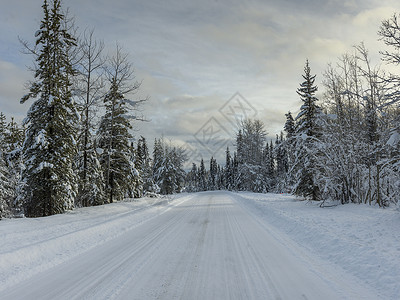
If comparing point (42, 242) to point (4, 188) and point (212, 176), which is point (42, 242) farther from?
point (212, 176)

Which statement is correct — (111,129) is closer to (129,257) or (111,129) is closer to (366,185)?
(129,257)

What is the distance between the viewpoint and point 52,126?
43.1 feet

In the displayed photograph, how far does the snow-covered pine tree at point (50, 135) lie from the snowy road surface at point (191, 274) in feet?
22.6

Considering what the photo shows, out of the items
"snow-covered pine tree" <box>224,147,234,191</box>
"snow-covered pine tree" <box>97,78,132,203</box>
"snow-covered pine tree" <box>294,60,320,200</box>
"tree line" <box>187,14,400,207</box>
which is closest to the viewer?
"tree line" <box>187,14,400,207</box>

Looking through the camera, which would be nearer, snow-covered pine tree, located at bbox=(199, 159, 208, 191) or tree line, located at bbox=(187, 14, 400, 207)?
tree line, located at bbox=(187, 14, 400, 207)

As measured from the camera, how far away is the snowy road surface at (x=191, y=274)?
152 inches

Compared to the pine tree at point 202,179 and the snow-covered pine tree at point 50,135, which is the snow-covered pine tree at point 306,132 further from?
the pine tree at point 202,179

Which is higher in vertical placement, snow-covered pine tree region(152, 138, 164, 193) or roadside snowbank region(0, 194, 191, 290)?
snow-covered pine tree region(152, 138, 164, 193)

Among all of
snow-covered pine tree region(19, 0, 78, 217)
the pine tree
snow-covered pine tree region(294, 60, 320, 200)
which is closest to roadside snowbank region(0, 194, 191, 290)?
snow-covered pine tree region(19, 0, 78, 217)

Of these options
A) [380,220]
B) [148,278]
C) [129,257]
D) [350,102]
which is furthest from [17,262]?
[350,102]

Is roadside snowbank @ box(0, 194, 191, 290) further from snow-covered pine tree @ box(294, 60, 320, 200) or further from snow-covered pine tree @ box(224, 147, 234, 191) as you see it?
snow-covered pine tree @ box(224, 147, 234, 191)

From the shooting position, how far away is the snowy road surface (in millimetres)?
3859

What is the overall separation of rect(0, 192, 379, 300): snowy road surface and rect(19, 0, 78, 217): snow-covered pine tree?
6874 millimetres

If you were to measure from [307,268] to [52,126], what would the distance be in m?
13.5
